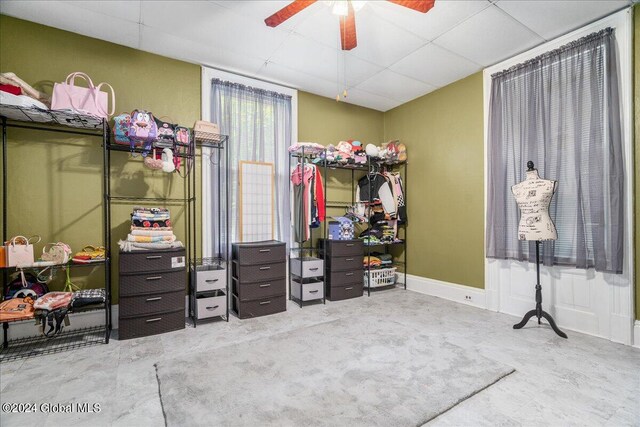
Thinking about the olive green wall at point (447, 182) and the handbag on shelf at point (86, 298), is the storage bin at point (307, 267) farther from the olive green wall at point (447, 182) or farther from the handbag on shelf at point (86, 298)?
the handbag on shelf at point (86, 298)

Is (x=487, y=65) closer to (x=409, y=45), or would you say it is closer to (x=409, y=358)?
(x=409, y=45)

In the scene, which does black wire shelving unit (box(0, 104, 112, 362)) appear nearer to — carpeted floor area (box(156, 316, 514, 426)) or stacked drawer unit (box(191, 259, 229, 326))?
stacked drawer unit (box(191, 259, 229, 326))

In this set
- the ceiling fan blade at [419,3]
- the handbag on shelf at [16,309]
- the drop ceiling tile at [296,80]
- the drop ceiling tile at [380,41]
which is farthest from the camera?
the drop ceiling tile at [296,80]

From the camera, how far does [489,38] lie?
2898 mm

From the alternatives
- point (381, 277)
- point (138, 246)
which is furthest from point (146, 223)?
point (381, 277)

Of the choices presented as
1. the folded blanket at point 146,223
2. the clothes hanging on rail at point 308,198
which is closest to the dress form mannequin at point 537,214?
the clothes hanging on rail at point 308,198

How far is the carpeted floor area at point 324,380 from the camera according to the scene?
1573mm

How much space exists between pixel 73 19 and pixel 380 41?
2.83 metres

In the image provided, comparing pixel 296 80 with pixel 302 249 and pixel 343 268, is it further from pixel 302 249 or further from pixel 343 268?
pixel 343 268

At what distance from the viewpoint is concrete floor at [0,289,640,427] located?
1.57 meters

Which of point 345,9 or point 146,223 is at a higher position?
point 345,9

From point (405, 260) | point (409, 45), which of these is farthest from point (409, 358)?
point (409, 45)

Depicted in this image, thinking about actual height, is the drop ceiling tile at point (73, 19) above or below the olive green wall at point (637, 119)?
above

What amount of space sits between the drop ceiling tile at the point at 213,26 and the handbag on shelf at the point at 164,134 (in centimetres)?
87
